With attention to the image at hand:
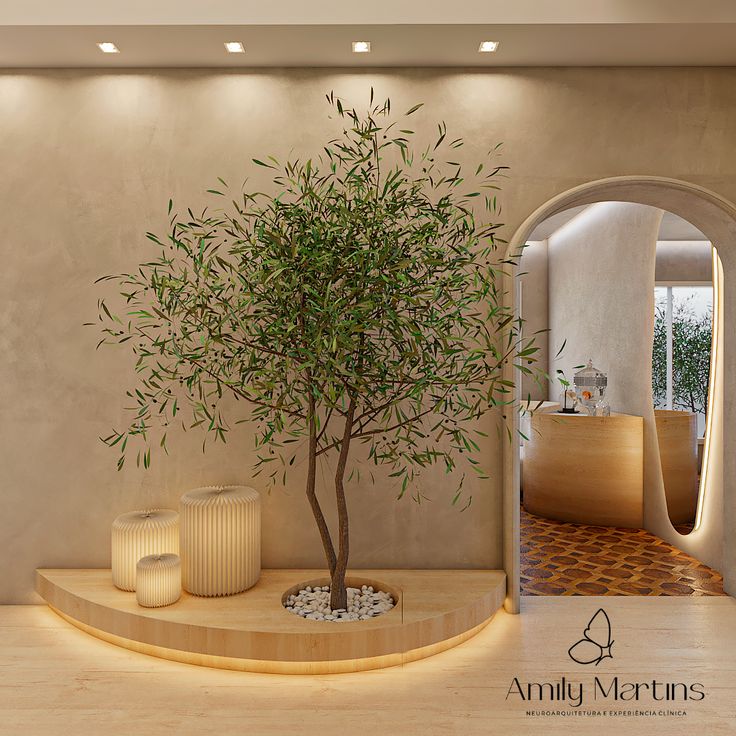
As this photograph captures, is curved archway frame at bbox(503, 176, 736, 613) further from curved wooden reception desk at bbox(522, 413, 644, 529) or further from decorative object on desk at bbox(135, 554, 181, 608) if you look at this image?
decorative object on desk at bbox(135, 554, 181, 608)

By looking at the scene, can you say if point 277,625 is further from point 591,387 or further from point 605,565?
point 591,387

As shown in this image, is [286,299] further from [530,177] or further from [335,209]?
[530,177]

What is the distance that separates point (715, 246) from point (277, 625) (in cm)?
312

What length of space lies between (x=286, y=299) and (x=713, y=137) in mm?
2462

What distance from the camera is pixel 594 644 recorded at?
2.68 m

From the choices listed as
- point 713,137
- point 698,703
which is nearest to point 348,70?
point 713,137

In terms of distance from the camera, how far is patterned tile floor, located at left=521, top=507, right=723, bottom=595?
3.35 m

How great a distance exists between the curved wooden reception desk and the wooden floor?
1564 millimetres

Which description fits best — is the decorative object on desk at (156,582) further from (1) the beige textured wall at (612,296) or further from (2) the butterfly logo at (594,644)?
(1) the beige textured wall at (612,296)

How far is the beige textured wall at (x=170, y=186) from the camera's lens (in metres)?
3.13

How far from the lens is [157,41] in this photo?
291 centimetres

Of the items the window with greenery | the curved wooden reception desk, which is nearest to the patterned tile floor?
the curved wooden reception desk

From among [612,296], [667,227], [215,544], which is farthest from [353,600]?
[667,227]

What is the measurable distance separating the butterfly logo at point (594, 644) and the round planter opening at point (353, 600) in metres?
0.82
